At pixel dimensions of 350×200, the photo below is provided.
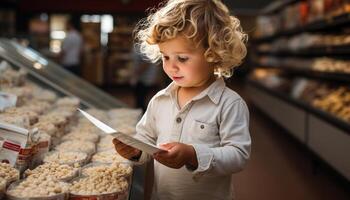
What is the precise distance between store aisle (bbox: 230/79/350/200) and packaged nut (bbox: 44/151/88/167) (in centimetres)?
239

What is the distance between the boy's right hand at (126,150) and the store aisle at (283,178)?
8.30 ft

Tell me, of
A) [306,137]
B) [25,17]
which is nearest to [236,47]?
[306,137]

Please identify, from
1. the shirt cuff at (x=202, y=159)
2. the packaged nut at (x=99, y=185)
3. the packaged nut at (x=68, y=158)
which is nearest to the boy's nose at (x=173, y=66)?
the shirt cuff at (x=202, y=159)

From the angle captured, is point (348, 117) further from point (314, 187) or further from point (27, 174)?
point (27, 174)

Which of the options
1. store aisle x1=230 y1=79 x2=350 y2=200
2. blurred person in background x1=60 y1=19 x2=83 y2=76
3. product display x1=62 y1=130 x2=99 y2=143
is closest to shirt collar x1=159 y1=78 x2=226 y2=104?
product display x1=62 y1=130 x2=99 y2=143

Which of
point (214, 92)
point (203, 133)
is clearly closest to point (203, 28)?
point (214, 92)

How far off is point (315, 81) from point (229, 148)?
16.9 feet

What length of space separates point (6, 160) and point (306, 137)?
159 inches

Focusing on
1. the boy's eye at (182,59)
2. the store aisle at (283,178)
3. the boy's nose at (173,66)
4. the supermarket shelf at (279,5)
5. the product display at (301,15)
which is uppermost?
the supermarket shelf at (279,5)

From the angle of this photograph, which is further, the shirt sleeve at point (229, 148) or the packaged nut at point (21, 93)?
the packaged nut at point (21, 93)

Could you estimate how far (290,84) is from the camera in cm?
782

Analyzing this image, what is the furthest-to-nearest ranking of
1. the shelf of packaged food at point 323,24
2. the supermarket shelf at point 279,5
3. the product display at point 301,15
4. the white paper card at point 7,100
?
the supermarket shelf at point 279,5, the product display at point 301,15, the shelf of packaged food at point 323,24, the white paper card at point 7,100

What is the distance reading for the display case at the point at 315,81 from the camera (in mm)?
4347

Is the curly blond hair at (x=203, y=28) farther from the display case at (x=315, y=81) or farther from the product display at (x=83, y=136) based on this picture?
the display case at (x=315, y=81)
